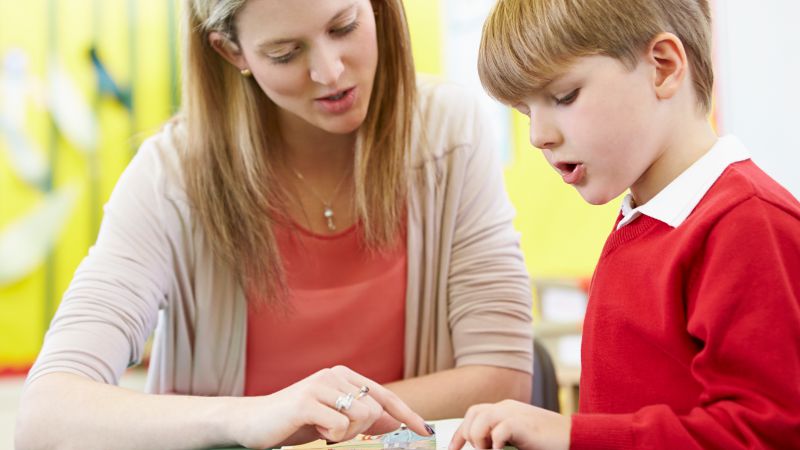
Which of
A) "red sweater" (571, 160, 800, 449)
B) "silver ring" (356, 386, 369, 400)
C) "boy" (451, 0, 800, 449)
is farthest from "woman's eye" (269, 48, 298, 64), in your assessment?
"red sweater" (571, 160, 800, 449)

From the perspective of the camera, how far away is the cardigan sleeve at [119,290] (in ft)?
3.89

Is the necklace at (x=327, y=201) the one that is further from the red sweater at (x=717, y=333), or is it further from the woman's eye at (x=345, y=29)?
the red sweater at (x=717, y=333)

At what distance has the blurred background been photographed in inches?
120

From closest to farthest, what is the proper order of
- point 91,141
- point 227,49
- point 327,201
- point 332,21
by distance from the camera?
point 332,21, point 227,49, point 327,201, point 91,141

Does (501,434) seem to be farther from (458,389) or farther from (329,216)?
(329,216)

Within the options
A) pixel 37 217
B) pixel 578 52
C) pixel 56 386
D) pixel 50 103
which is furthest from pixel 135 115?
pixel 578 52

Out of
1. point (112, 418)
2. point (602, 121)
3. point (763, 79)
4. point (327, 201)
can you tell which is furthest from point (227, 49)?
point (763, 79)

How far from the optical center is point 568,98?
0.88 m

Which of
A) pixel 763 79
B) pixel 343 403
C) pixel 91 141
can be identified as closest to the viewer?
pixel 343 403

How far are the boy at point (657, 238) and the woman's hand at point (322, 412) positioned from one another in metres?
0.15

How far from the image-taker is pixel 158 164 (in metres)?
1.36

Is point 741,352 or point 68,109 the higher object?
point 68,109

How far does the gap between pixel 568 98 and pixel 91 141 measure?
2518mm

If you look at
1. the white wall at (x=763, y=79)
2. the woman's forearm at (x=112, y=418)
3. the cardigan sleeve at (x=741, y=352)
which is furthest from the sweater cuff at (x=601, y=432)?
the white wall at (x=763, y=79)
